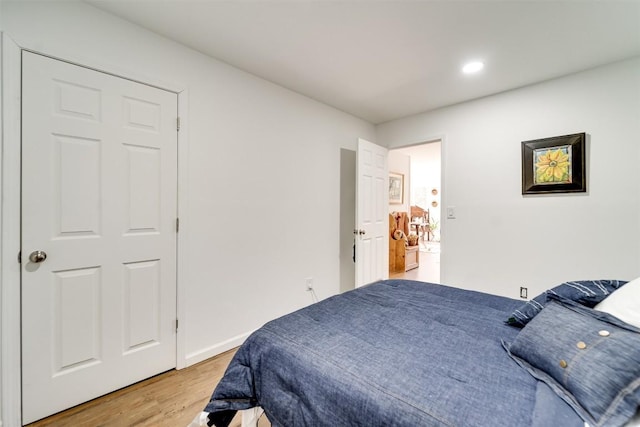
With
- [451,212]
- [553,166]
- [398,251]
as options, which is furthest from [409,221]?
[553,166]

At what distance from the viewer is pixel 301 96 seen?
2811 millimetres

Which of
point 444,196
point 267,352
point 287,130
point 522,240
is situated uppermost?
point 287,130

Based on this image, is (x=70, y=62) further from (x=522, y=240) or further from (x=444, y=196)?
(x=522, y=240)

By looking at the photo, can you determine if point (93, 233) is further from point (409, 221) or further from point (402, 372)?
point (409, 221)

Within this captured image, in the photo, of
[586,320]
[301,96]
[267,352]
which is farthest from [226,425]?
[301,96]

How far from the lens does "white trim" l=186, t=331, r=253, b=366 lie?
2.03 metres

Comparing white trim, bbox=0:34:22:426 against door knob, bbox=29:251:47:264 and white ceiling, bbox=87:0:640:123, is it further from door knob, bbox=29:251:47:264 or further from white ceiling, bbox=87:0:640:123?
white ceiling, bbox=87:0:640:123

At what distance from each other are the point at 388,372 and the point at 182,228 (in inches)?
67.2

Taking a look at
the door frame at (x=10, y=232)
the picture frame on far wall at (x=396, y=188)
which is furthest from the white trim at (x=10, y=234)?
the picture frame on far wall at (x=396, y=188)

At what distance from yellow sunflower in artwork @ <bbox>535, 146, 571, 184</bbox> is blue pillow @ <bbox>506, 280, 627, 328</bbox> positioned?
169 centimetres

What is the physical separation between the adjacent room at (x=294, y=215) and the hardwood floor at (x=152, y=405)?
14mm

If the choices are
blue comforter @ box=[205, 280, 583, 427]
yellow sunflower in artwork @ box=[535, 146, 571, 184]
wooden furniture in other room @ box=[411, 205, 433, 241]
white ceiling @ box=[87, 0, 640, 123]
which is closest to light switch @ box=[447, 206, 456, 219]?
yellow sunflower in artwork @ box=[535, 146, 571, 184]

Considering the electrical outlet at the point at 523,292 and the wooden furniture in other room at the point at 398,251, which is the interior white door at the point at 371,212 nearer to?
the wooden furniture in other room at the point at 398,251

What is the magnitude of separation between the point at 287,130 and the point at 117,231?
1.67m
